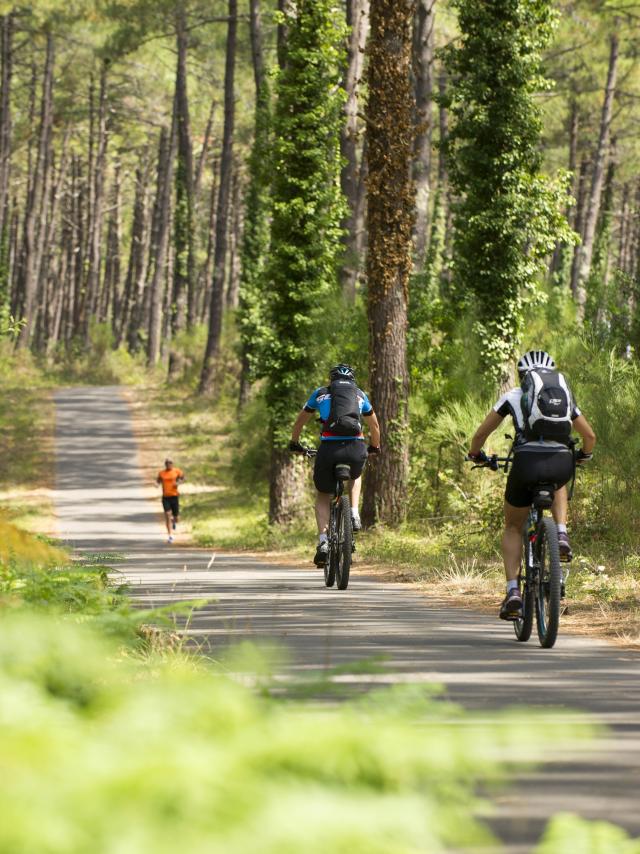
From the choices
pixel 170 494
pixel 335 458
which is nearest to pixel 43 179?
pixel 170 494

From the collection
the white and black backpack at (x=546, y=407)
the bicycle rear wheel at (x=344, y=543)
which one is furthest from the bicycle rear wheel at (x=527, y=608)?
the bicycle rear wheel at (x=344, y=543)

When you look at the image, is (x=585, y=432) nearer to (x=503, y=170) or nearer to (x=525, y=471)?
(x=525, y=471)

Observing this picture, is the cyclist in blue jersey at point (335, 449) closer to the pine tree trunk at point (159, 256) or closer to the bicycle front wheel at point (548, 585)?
the bicycle front wheel at point (548, 585)

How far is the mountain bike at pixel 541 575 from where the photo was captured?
869cm

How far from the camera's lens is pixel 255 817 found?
171 centimetres

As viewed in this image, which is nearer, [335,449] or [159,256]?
[335,449]

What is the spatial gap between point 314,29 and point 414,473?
7814mm

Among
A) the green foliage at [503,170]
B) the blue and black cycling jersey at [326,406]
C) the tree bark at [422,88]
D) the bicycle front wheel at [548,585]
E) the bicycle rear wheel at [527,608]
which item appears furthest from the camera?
the tree bark at [422,88]

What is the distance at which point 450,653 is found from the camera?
8156 mm

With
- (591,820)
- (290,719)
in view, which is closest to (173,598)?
(591,820)

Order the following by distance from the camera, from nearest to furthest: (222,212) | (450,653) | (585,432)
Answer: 1. (450,653)
2. (585,432)
3. (222,212)

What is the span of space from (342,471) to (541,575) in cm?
440

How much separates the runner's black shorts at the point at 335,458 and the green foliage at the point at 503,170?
32.9 ft

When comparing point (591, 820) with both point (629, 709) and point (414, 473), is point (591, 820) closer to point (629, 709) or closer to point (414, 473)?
point (629, 709)
